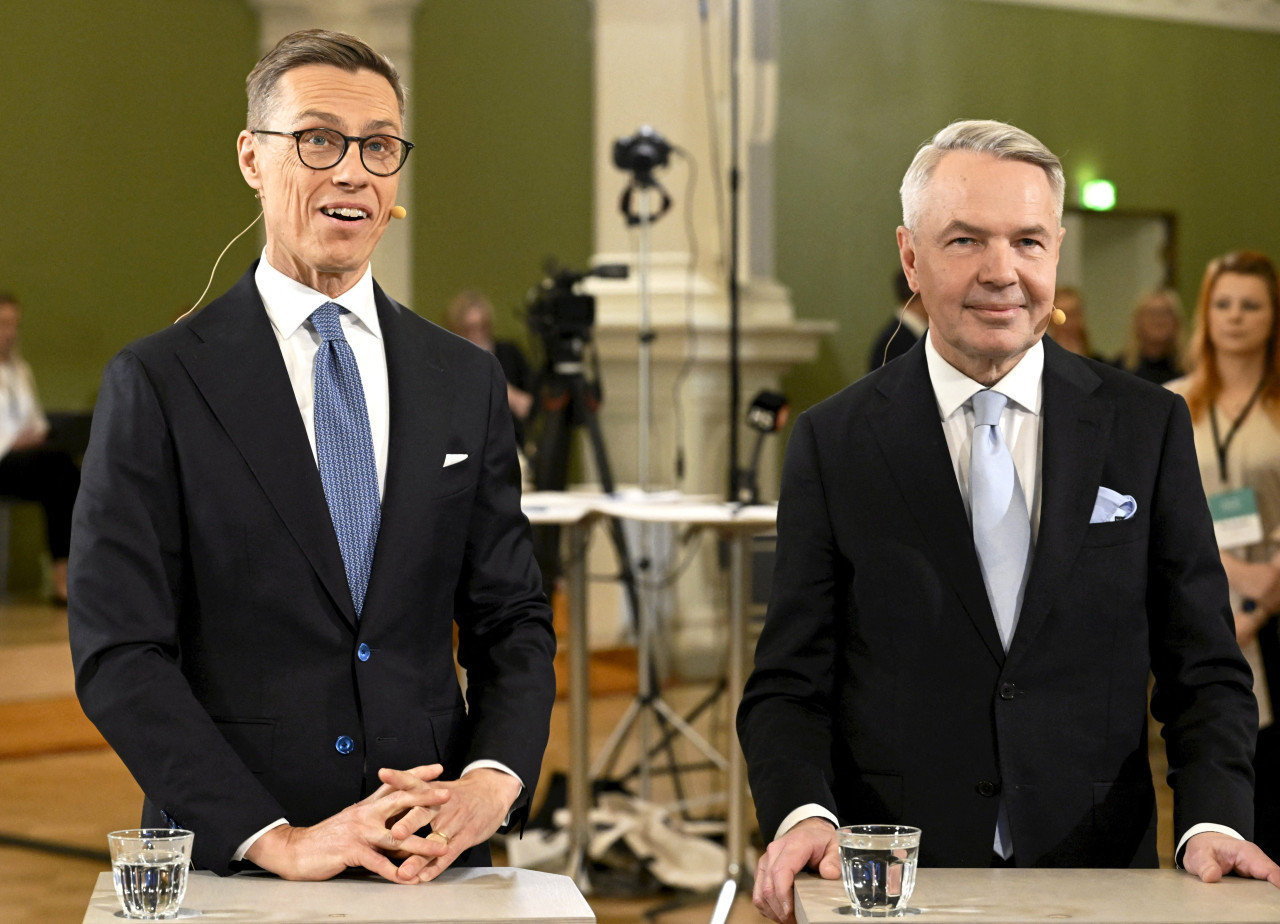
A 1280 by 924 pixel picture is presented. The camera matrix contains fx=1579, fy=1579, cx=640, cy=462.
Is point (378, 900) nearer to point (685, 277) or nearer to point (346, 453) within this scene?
point (346, 453)

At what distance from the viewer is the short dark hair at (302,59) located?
1.61 m

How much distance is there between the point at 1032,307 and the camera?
63.7 inches

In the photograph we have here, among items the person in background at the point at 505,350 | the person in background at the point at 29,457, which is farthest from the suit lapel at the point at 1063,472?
the person in background at the point at 29,457

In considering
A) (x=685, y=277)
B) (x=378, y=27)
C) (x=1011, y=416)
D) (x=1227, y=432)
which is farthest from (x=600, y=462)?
(x=378, y=27)

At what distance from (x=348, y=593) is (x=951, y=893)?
2.10 ft

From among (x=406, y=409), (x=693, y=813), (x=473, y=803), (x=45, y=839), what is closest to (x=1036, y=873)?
(x=473, y=803)

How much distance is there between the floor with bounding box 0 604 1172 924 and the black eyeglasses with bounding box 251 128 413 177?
8.04 ft

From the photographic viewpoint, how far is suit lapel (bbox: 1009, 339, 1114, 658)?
1.62 m

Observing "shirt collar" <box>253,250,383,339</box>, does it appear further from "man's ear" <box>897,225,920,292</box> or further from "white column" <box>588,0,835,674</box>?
"white column" <box>588,0,835,674</box>

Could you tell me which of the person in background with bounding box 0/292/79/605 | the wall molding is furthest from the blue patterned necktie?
the wall molding

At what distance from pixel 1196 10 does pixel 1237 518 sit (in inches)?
275

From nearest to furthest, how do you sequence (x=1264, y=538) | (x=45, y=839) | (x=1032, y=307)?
(x=1032, y=307)
(x=1264, y=538)
(x=45, y=839)

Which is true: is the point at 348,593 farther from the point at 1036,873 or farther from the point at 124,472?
the point at 1036,873

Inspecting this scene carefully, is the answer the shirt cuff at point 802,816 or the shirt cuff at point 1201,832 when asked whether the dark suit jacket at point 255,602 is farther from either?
the shirt cuff at point 1201,832
